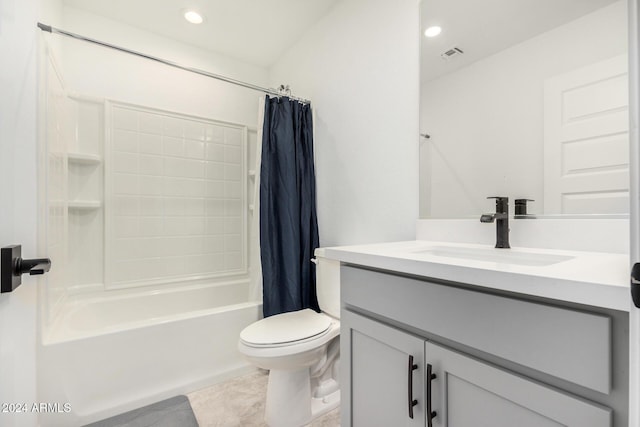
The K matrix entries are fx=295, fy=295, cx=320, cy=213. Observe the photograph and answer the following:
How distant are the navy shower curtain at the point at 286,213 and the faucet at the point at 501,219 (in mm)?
1204

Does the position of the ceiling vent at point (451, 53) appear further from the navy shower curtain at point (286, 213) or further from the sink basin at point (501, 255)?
the navy shower curtain at point (286, 213)

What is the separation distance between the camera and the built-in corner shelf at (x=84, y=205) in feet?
6.43

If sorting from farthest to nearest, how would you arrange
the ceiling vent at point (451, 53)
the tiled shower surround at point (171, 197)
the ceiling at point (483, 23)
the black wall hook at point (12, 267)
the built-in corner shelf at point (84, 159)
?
1. the tiled shower surround at point (171, 197)
2. the built-in corner shelf at point (84, 159)
3. the ceiling vent at point (451, 53)
4. the ceiling at point (483, 23)
5. the black wall hook at point (12, 267)

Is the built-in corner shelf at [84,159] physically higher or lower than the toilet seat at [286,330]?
higher

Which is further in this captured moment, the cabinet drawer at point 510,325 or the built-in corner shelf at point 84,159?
the built-in corner shelf at point 84,159

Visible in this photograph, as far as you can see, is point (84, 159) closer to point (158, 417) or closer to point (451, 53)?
point (158, 417)

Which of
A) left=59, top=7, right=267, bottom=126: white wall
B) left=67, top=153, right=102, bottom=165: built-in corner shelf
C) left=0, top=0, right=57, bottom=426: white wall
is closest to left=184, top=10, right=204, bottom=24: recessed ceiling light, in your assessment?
left=59, top=7, right=267, bottom=126: white wall

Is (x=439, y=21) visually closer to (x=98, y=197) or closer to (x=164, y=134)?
(x=164, y=134)

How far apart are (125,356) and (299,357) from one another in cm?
98

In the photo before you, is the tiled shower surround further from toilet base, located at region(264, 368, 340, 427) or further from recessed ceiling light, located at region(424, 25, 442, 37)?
recessed ceiling light, located at region(424, 25, 442, 37)

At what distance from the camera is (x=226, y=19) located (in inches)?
83.8

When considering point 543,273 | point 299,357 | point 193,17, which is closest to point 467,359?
point 543,273

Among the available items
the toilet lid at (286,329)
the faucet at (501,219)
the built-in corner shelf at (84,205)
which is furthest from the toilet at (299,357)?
the built-in corner shelf at (84,205)

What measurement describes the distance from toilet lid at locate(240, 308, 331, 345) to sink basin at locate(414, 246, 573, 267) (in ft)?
2.33
